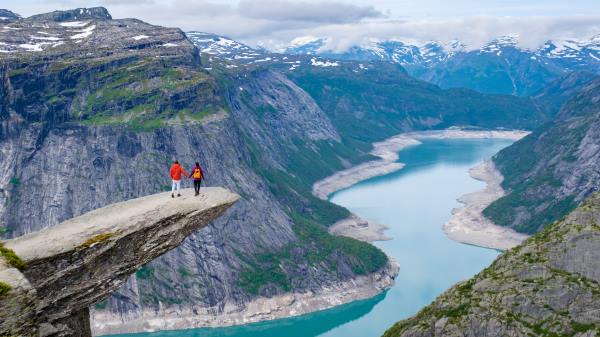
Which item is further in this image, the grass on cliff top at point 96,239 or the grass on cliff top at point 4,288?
the grass on cliff top at point 96,239

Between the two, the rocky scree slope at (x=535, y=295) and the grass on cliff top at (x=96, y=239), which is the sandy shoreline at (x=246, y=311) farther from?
the grass on cliff top at (x=96, y=239)

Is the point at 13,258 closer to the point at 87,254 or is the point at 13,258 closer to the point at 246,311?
the point at 87,254

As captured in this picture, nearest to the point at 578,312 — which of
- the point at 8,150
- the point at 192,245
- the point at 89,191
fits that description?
the point at 192,245

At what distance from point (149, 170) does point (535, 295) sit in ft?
376

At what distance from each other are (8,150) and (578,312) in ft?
471

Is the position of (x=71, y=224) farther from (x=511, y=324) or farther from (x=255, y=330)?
(x=255, y=330)

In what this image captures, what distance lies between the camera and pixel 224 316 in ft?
453

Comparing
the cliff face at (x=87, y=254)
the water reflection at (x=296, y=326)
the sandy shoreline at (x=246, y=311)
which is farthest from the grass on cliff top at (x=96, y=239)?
the sandy shoreline at (x=246, y=311)

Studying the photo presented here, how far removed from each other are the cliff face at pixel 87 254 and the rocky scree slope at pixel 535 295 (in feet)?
129

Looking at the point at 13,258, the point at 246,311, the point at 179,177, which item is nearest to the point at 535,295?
the point at 179,177

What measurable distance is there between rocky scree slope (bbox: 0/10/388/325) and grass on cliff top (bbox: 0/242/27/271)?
116 metres

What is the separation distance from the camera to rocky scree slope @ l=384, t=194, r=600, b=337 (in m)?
59.1

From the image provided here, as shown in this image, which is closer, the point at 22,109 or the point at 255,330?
the point at 255,330

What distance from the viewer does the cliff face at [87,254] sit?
25547mm
